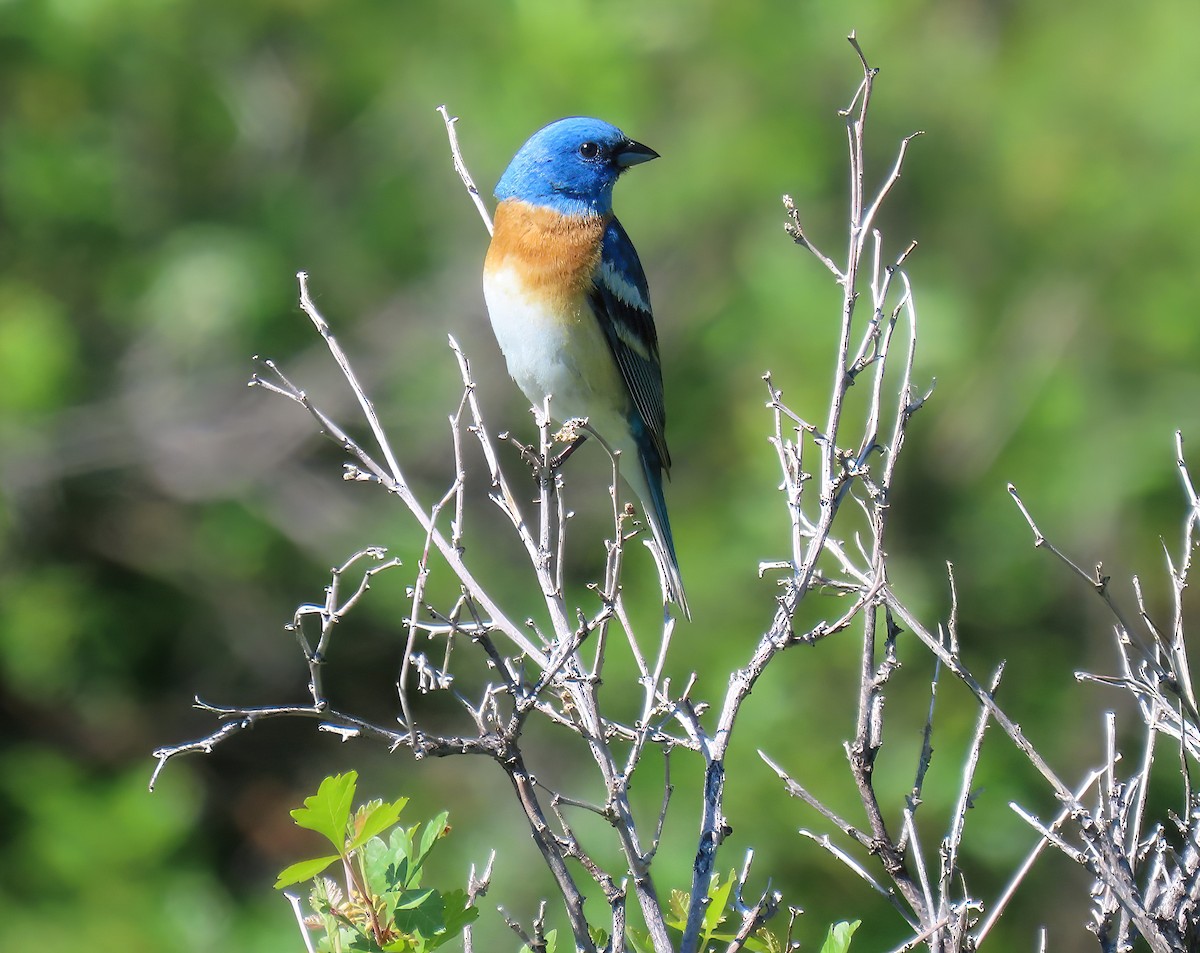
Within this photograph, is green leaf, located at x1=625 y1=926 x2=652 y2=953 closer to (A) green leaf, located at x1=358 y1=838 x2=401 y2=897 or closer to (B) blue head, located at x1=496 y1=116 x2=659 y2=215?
(A) green leaf, located at x1=358 y1=838 x2=401 y2=897

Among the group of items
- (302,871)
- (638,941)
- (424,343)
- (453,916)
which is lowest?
(424,343)

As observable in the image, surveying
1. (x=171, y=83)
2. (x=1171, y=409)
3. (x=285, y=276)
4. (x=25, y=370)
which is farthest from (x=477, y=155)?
(x=1171, y=409)

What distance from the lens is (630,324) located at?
11.7ft

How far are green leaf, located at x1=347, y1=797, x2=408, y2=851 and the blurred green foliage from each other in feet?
11.8

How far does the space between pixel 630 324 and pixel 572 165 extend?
1.30 ft

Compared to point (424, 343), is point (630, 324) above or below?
above

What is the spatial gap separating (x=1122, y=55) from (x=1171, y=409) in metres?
1.70

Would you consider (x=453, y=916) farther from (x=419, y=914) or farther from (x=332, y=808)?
(x=332, y=808)

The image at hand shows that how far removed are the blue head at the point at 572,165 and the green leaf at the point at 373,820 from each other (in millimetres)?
2063

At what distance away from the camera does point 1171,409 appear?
566cm

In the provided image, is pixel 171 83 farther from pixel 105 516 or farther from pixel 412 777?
pixel 412 777

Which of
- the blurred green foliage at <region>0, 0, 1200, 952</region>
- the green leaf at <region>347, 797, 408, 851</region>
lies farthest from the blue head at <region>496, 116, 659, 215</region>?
the green leaf at <region>347, 797, 408, 851</region>

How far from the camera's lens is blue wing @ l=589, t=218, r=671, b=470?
3.46 m

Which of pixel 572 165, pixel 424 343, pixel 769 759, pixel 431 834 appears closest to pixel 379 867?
pixel 431 834
